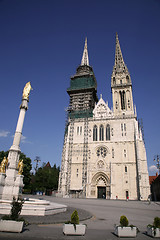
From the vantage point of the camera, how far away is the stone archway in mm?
34562

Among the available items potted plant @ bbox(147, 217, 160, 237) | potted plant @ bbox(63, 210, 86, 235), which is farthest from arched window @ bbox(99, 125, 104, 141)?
potted plant @ bbox(63, 210, 86, 235)

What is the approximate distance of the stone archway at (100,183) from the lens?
34.6 metres

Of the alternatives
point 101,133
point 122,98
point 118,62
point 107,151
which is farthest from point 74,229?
point 118,62

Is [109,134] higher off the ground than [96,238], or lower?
higher

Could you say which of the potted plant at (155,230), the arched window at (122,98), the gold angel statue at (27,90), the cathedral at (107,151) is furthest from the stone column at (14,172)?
the arched window at (122,98)

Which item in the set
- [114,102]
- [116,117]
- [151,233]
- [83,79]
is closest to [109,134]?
[116,117]

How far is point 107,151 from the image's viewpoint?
120ft

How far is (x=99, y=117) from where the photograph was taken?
4066cm

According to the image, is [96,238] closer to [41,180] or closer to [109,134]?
[109,134]

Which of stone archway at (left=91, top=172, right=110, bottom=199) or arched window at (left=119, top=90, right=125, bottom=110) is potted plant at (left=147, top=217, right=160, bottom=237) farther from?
arched window at (left=119, top=90, right=125, bottom=110)

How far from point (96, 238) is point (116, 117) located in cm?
3445

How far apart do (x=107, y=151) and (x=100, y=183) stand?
701 cm

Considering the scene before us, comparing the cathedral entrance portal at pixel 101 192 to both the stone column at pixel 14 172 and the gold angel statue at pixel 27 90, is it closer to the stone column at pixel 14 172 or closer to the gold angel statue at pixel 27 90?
the stone column at pixel 14 172

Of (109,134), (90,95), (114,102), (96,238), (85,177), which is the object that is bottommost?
(96,238)
